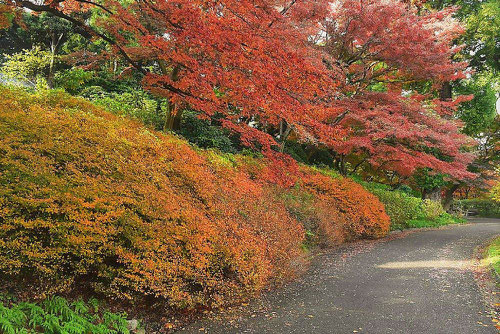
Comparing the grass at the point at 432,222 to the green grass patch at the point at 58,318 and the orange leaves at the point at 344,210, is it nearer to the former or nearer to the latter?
the orange leaves at the point at 344,210

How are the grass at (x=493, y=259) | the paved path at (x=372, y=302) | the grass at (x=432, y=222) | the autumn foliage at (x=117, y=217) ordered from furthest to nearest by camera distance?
the grass at (x=432, y=222) → the grass at (x=493, y=259) → the paved path at (x=372, y=302) → the autumn foliage at (x=117, y=217)

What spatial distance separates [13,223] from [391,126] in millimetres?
10220

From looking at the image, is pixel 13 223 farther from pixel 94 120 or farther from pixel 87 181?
pixel 94 120

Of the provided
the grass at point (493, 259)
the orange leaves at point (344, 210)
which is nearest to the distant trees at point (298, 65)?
the orange leaves at point (344, 210)

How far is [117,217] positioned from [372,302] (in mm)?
3765

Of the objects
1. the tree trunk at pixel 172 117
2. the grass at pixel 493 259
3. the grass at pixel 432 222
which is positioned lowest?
the grass at pixel 432 222

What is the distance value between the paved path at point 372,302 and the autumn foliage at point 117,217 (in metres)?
0.45

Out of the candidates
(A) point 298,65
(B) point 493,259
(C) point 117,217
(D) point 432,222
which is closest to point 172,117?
(A) point 298,65

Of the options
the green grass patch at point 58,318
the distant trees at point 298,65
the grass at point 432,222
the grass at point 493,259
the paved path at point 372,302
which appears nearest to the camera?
the green grass patch at point 58,318

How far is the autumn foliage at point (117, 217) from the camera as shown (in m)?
3.22

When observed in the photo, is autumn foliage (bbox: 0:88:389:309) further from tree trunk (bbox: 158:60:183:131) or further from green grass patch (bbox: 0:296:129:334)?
tree trunk (bbox: 158:60:183:131)

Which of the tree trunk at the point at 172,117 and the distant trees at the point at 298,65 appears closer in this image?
the distant trees at the point at 298,65

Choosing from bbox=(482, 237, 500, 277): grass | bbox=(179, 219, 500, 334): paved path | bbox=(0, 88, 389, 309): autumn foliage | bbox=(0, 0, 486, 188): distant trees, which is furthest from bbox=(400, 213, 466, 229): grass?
bbox=(0, 88, 389, 309): autumn foliage

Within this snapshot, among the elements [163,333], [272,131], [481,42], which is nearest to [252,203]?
[163,333]
